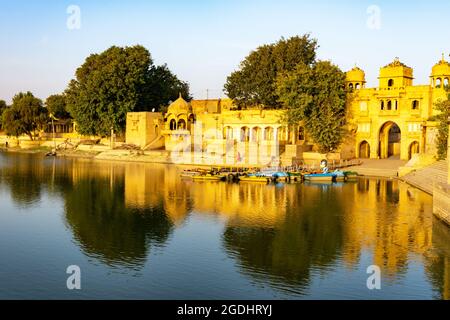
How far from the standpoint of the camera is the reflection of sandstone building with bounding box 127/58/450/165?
49.3 m

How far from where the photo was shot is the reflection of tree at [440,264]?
685 inches

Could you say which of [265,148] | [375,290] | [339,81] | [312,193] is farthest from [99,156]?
[375,290]

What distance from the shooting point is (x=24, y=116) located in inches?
3206

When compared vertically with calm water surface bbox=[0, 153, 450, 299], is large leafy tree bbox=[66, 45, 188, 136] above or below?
above

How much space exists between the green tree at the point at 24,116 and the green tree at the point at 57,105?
2.22m

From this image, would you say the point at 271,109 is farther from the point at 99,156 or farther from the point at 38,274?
the point at 38,274

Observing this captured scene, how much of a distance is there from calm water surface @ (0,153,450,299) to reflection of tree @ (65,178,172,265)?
0.05 meters

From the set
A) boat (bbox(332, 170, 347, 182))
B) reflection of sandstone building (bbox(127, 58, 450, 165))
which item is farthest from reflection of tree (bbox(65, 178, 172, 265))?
reflection of sandstone building (bbox(127, 58, 450, 165))

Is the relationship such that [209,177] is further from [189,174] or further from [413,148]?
[413,148]

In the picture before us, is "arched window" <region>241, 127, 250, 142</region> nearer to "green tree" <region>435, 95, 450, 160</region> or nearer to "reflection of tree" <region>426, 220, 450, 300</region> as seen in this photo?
"green tree" <region>435, 95, 450, 160</region>

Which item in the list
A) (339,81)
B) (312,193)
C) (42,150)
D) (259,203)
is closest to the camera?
(259,203)

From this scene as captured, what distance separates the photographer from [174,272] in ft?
62.2

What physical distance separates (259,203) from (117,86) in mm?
37029

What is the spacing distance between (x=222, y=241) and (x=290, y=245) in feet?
9.41
